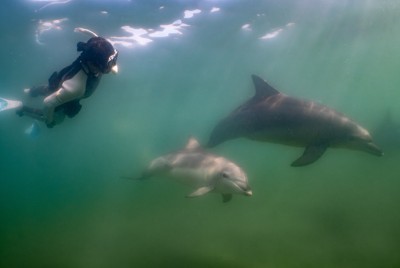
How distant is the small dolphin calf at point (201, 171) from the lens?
8.06 meters

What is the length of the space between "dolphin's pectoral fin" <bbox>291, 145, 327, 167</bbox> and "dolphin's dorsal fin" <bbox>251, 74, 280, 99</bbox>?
6.97 ft

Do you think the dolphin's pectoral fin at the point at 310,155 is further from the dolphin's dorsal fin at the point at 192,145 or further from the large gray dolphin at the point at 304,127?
the dolphin's dorsal fin at the point at 192,145

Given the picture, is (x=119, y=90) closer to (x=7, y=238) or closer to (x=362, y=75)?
(x=7, y=238)

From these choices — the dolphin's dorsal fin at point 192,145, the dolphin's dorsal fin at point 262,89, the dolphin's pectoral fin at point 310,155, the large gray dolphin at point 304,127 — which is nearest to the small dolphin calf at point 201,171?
the dolphin's dorsal fin at point 192,145

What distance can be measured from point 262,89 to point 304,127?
6.53 feet

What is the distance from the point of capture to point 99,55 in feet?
19.3

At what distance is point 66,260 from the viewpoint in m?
9.05

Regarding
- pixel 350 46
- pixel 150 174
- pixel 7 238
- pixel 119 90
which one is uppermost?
pixel 350 46

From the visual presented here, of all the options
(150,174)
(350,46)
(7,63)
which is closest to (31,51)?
(7,63)

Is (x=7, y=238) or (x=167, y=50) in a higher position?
(x=167, y=50)

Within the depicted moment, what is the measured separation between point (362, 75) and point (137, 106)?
33.1 metres

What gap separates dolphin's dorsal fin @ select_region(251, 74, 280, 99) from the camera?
1124 centimetres

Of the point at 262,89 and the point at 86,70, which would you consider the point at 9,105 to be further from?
the point at 262,89

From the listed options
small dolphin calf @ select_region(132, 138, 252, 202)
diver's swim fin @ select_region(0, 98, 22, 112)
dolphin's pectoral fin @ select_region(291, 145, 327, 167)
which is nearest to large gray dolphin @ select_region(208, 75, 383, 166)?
dolphin's pectoral fin @ select_region(291, 145, 327, 167)
